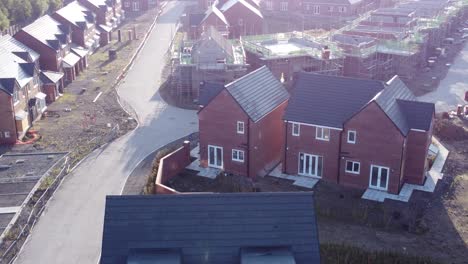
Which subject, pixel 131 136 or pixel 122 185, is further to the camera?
pixel 131 136

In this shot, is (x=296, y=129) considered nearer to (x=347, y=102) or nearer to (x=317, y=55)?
(x=347, y=102)

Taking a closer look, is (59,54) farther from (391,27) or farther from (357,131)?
(391,27)

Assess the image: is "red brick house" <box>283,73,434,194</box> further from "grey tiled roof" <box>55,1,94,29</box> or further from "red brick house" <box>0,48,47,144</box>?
"grey tiled roof" <box>55,1,94,29</box>

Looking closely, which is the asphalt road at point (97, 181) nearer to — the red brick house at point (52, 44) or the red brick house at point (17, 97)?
the red brick house at point (52, 44)

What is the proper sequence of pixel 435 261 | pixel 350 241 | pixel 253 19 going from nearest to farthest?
1. pixel 435 261
2. pixel 350 241
3. pixel 253 19

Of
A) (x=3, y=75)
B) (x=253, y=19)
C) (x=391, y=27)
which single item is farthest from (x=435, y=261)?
(x=253, y=19)

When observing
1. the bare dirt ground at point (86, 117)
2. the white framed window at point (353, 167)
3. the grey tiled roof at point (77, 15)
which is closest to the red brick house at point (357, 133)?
the white framed window at point (353, 167)

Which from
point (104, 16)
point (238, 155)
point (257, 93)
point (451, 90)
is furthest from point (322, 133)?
point (104, 16)
